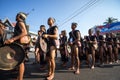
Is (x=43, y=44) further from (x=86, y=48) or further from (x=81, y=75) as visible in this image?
(x=86, y=48)

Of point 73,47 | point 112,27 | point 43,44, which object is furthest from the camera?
point 112,27

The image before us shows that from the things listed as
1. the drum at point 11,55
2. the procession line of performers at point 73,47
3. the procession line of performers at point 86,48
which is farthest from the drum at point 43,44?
the procession line of performers at point 86,48

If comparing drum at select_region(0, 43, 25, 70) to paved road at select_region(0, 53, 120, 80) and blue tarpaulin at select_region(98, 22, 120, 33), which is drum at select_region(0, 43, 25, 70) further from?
blue tarpaulin at select_region(98, 22, 120, 33)

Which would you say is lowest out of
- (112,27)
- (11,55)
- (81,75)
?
(81,75)

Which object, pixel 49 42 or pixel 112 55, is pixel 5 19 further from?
pixel 49 42

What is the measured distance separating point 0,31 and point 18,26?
896mm

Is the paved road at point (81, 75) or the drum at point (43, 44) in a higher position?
the drum at point (43, 44)

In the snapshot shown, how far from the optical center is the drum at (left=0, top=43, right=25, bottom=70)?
5.10 meters

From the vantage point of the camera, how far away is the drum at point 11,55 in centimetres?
510

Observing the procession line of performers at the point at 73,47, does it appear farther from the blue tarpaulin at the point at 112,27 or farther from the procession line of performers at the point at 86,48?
the blue tarpaulin at the point at 112,27

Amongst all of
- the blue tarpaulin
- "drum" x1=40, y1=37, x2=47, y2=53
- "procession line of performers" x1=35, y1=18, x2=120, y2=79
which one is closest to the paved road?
"procession line of performers" x1=35, y1=18, x2=120, y2=79

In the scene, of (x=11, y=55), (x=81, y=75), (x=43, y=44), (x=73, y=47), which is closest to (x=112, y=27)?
(x=73, y=47)

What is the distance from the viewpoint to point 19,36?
5.21 m

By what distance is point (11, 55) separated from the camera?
5.20 metres
